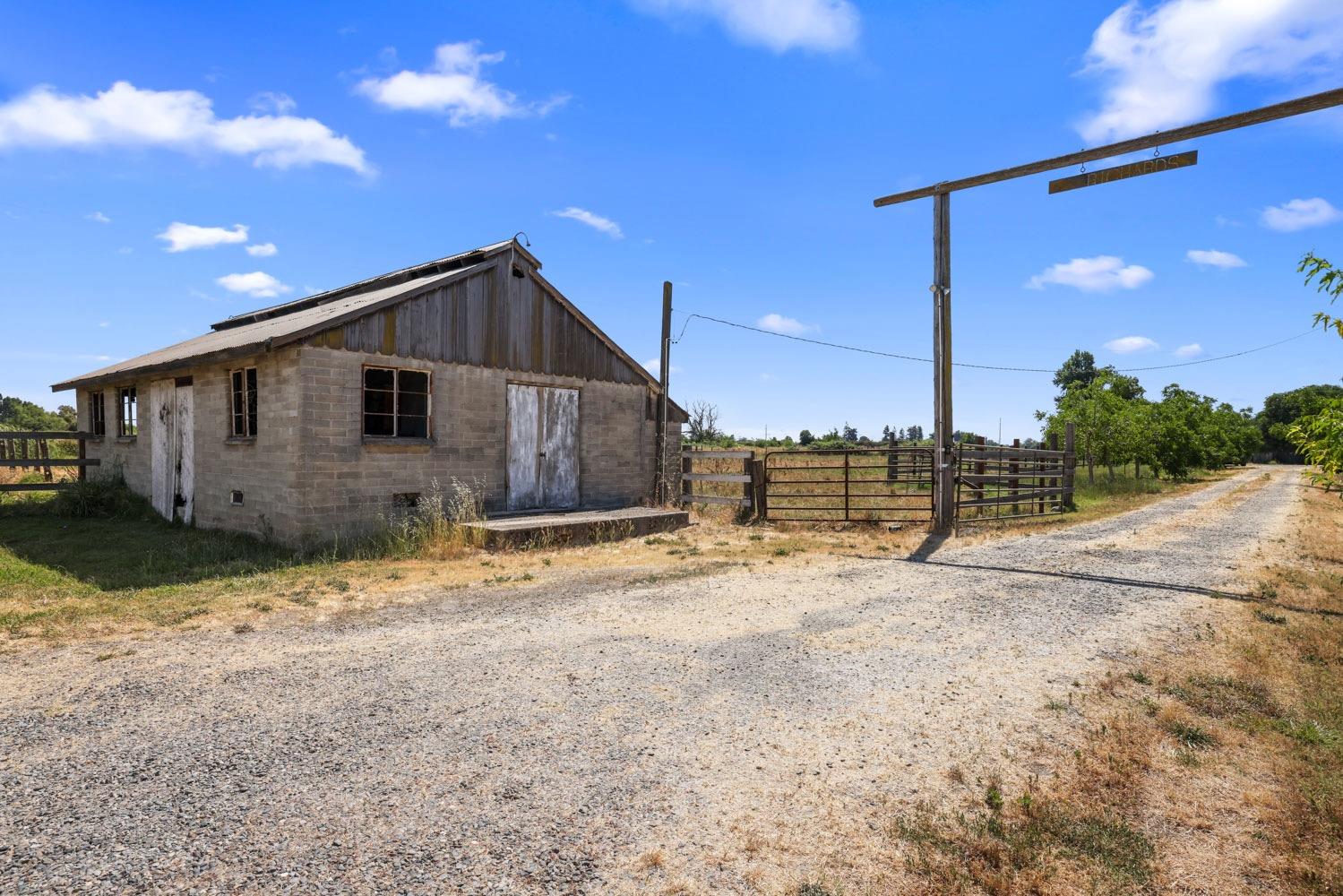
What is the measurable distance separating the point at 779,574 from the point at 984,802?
18.8 feet

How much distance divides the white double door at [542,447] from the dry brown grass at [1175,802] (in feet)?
34.1

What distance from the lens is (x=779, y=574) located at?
357 inches

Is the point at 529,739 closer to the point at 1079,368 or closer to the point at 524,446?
the point at 524,446

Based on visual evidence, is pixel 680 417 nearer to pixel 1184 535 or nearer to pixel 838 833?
pixel 1184 535

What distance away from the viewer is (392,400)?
467 inches

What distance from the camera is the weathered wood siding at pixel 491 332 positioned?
37.5 ft

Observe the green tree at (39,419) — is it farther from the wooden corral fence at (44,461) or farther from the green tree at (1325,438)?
the green tree at (1325,438)

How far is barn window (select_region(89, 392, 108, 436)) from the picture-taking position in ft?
57.4

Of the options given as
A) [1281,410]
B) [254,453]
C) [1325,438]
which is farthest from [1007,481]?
[1281,410]

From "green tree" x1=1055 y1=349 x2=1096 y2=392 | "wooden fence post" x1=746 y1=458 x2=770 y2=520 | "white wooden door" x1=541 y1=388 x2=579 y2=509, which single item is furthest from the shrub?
"green tree" x1=1055 y1=349 x2=1096 y2=392

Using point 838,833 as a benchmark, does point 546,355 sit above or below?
above

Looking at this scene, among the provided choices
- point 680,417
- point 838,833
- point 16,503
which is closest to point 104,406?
point 16,503

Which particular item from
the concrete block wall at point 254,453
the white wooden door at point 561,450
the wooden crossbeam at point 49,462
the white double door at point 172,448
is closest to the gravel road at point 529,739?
the concrete block wall at point 254,453

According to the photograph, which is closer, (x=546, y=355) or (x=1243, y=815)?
(x=1243, y=815)
